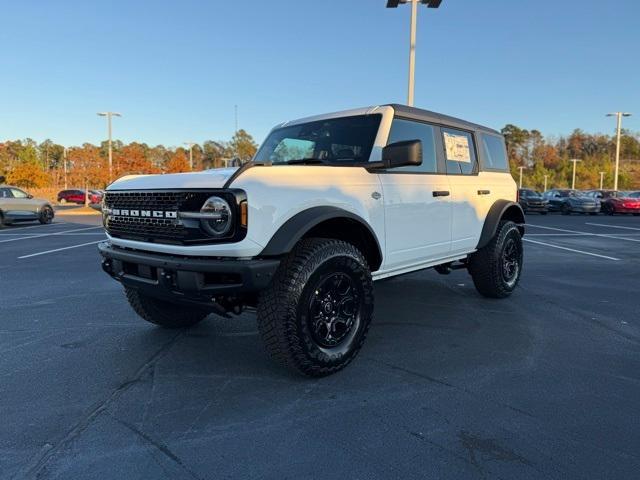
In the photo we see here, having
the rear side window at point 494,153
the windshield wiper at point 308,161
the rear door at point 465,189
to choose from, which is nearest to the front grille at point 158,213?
the windshield wiper at point 308,161

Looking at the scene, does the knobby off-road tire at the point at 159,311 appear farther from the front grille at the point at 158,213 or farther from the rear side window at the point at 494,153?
the rear side window at the point at 494,153

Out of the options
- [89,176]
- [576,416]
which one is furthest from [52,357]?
[89,176]

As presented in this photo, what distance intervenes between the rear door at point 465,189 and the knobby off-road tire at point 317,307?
1737 mm

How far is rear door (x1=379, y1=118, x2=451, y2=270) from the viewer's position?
3955mm

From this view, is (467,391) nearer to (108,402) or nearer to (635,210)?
(108,402)

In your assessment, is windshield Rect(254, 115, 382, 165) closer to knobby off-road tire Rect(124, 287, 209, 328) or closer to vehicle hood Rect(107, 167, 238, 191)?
vehicle hood Rect(107, 167, 238, 191)

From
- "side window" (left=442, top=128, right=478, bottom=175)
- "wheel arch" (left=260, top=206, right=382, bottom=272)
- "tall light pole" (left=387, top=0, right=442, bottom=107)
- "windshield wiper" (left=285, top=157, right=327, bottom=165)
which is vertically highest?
"tall light pole" (left=387, top=0, right=442, bottom=107)

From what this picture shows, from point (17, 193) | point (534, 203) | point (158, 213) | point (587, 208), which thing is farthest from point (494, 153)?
point (587, 208)

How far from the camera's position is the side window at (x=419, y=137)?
4.14m

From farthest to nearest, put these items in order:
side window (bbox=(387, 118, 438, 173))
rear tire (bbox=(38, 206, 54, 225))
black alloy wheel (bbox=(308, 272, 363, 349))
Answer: rear tire (bbox=(38, 206, 54, 225))
side window (bbox=(387, 118, 438, 173))
black alloy wheel (bbox=(308, 272, 363, 349))

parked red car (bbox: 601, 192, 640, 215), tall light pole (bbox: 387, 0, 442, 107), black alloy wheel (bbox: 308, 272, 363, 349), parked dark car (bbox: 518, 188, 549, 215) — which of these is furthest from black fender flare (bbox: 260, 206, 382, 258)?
parked red car (bbox: 601, 192, 640, 215)

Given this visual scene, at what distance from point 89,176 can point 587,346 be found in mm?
34791

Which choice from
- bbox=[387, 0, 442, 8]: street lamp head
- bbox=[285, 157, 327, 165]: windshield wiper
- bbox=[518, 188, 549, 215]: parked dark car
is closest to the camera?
bbox=[285, 157, 327, 165]: windshield wiper

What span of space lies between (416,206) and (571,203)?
106 feet
